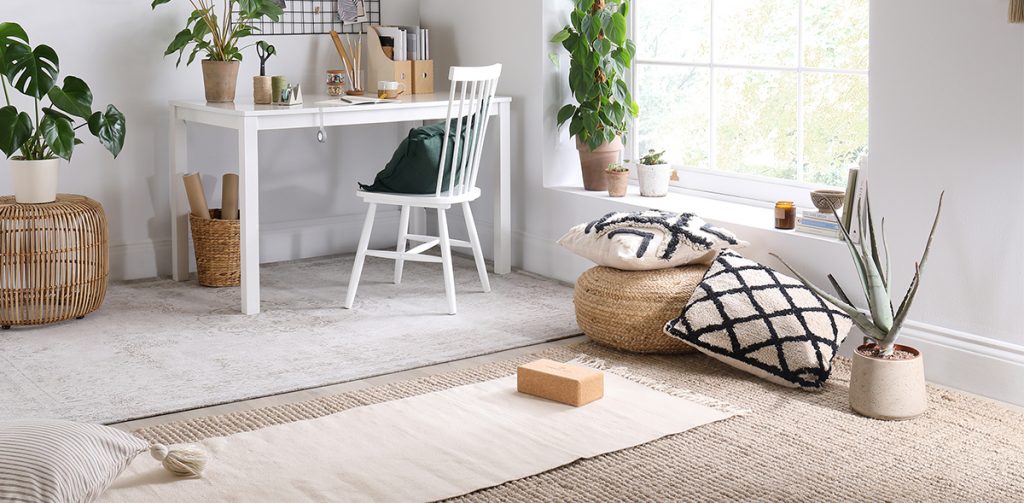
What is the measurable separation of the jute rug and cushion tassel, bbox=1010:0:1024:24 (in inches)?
38.9

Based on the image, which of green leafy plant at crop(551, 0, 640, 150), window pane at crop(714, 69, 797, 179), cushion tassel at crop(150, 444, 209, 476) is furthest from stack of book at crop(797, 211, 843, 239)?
cushion tassel at crop(150, 444, 209, 476)

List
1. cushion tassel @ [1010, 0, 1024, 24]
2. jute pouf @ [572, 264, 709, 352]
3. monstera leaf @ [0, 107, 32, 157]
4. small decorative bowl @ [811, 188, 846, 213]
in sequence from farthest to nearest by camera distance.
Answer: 1. monstera leaf @ [0, 107, 32, 157]
2. small decorative bowl @ [811, 188, 846, 213]
3. jute pouf @ [572, 264, 709, 352]
4. cushion tassel @ [1010, 0, 1024, 24]

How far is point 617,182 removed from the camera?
441 centimetres

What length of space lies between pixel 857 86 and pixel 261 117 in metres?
2.00

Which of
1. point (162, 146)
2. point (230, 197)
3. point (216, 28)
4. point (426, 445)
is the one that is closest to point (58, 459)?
point (426, 445)

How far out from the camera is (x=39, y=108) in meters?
4.43

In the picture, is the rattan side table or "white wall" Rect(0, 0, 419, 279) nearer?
the rattan side table

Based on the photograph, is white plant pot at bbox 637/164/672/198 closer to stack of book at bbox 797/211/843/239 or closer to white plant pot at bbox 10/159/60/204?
stack of book at bbox 797/211/843/239

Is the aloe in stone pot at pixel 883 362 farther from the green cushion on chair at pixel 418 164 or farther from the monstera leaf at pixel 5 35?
the monstera leaf at pixel 5 35

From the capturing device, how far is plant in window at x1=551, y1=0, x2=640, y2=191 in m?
4.41

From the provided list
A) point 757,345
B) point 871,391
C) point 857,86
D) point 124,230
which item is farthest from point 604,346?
point 124,230

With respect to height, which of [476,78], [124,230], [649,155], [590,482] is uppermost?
[476,78]

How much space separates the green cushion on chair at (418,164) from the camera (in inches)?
159

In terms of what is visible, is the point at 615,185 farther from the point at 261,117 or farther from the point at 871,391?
the point at 871,391
